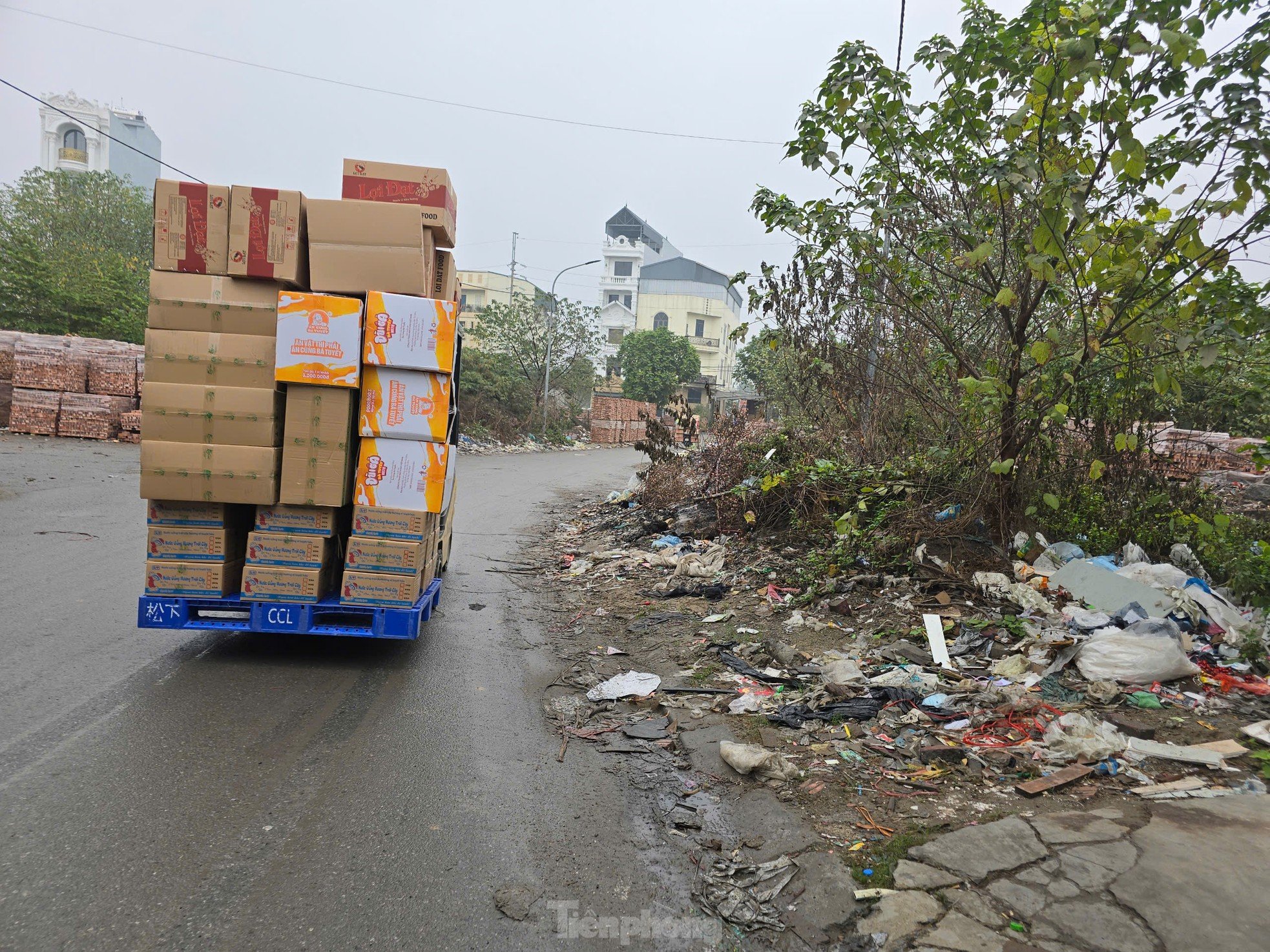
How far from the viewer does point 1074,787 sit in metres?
3.51

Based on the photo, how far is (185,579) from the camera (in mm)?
5129

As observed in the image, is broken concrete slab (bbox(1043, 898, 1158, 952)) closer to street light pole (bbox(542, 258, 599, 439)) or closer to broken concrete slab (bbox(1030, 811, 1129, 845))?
broken concrete slab (bbox(1030, 811, 1129, 845))

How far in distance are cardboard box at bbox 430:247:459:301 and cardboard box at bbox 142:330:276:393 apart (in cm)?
136

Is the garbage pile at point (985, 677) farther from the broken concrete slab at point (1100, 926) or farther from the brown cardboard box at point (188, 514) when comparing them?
the brown cardboard box at point (188, 514)

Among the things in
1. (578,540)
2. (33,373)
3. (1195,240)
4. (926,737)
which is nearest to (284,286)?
(926,737)

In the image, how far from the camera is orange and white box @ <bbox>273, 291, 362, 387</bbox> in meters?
5.09

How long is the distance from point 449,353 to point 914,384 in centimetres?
470

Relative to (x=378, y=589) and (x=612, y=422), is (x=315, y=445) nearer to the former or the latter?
(x=378, y=589)

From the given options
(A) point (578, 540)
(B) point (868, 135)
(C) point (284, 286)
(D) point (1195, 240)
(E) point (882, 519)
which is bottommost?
(A) point (578, 540)

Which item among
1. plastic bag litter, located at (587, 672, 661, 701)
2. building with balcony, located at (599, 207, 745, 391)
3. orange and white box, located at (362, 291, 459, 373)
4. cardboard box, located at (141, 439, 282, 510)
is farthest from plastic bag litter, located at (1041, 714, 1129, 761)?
building with balcony, located at (599, 207, 745, 391)

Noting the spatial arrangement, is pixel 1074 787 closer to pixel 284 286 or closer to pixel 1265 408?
pixel 284 286

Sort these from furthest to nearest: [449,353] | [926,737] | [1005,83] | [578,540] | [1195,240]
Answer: [578,540]
[1005,83]
[449,353]
[1195,240]
[926,737]

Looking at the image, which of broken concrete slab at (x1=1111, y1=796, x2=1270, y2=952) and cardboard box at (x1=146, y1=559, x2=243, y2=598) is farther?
cardboard box at (x1=146, y1=559, x2=243, y2=598)

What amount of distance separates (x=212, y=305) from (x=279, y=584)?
6.24 feet
